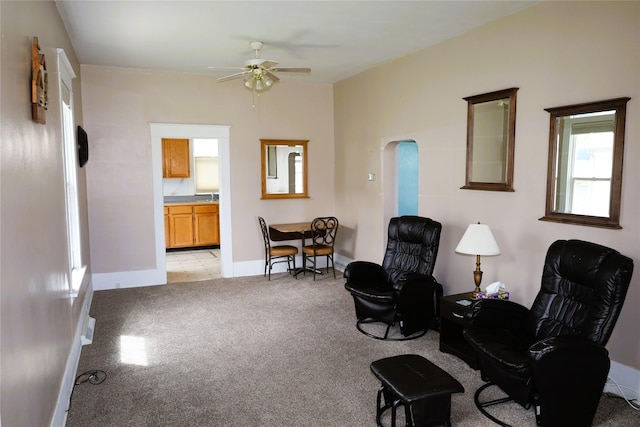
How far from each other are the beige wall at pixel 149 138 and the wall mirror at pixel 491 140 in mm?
3089

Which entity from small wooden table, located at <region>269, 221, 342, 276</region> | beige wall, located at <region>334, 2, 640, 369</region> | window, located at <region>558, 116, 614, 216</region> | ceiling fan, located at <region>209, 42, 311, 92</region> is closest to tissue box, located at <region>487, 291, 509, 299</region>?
beige wall, located at <region>334, 2, 640, 369</region>

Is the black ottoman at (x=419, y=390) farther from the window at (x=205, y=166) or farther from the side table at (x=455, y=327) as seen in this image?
the window at (x=205, y=166)

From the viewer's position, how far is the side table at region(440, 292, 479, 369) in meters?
3.71

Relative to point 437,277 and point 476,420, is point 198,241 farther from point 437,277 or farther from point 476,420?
point 476,420

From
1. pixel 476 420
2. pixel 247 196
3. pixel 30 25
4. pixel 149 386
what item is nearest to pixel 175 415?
pixel 149 386

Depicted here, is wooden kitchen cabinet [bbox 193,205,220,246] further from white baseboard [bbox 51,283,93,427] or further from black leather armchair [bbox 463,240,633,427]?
black leather armchair [bbox 463,240,633,427]

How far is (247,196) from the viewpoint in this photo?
6.73 metres

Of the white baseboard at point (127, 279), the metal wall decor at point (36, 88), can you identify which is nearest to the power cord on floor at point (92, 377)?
the metal wall decor at point (36, 88)

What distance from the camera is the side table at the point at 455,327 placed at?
12.2 feet

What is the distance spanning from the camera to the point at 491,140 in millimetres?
4219

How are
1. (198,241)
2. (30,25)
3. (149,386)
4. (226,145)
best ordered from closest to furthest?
(30,25) → (149,386) → (226,145) → (198,241)

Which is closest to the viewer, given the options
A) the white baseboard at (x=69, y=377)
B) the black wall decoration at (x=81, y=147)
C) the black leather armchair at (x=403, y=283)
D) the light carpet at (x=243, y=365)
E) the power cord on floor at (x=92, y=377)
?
the white baseboard at (x=69, y=377)

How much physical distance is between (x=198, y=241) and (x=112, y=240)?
2812 mm

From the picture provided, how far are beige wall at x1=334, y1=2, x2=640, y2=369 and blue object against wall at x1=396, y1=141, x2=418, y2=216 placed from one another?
0.25 m
